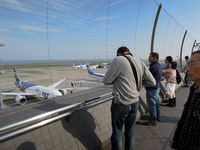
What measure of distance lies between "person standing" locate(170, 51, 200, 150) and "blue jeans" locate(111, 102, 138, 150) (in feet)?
2.21

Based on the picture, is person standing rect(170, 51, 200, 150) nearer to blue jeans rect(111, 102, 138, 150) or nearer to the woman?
blue jeans rect(111, 102, 138, 150)

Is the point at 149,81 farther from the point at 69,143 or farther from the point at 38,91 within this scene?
the point at 38,91

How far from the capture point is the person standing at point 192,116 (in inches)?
41.2

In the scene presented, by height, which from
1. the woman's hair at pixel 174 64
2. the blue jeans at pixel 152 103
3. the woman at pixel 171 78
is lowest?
the blue jeans at pixel 152 103

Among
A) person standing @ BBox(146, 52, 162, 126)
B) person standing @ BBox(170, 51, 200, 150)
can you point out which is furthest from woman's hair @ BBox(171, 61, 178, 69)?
person standing @ BBox(170, 51, 200, 150)

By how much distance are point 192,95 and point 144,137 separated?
1801 mm

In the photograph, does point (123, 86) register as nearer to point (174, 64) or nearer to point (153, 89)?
point (153, 89)

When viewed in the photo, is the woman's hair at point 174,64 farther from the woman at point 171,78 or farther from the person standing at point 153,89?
the person standing at point 153,89

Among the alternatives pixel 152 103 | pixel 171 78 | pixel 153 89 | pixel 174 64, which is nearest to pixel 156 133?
pixel 152 103

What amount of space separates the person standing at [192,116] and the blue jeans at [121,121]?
67 centimetres

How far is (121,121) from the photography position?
5.80 feet

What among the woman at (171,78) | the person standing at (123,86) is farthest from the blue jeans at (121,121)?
the woman at (171,78)

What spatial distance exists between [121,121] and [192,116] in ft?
2.86

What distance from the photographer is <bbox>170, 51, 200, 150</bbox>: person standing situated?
1046mm
